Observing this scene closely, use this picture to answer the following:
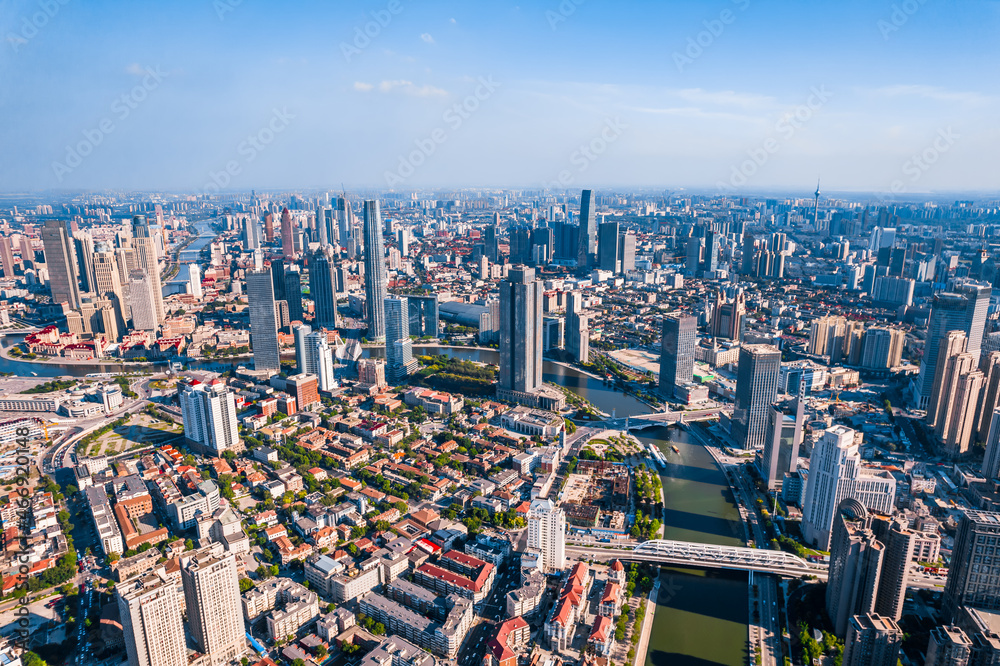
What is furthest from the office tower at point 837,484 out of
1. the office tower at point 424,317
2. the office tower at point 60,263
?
the office tower at point 60,263

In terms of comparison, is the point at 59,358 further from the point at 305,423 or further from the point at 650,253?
the point at 650,253

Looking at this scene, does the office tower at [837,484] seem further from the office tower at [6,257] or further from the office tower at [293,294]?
the office tower at [6,257]

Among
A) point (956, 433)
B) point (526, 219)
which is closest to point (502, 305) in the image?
point (956, 433)

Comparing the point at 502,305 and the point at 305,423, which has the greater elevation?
the point at 502,305

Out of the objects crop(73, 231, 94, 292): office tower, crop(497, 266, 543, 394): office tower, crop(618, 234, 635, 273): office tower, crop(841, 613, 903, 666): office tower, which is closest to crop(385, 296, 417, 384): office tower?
crop(497, 266, 543, 394): office tower

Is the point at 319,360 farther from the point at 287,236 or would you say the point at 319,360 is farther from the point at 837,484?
the point at 287,236

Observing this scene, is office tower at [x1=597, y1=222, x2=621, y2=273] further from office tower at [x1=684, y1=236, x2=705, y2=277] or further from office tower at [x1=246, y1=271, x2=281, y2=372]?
office tower at [x1=246, y1=271, x2=281, y2=372]

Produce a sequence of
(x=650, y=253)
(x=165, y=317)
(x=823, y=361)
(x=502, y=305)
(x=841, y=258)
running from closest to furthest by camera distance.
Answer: (x=502, y=305) < (x=823, y=361) < (x=165, y=317) < (x=841, y=258) < (x=650, y=253)
